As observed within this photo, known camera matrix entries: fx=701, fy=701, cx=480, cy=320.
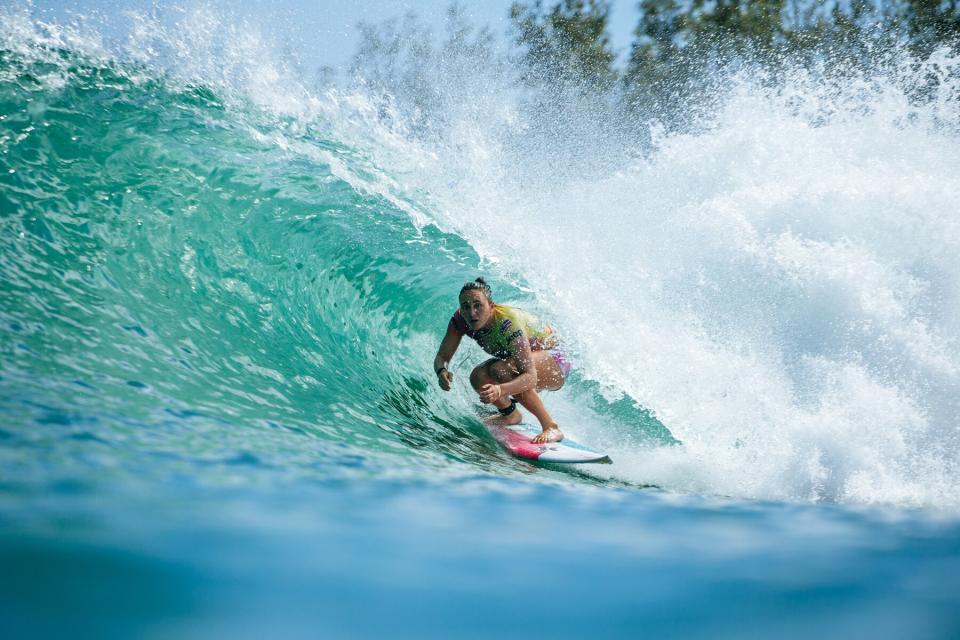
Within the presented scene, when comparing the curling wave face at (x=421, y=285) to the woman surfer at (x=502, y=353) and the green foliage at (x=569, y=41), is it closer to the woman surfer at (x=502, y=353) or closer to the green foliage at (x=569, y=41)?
the woman surfer at (x=502, y=353)

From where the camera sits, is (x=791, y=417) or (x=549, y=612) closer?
(x=549, y=612)

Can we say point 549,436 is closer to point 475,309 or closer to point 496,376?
point 496,376

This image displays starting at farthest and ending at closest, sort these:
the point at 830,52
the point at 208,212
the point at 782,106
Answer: the point at 830,52 → the point at 782,106 → the point at 208,212

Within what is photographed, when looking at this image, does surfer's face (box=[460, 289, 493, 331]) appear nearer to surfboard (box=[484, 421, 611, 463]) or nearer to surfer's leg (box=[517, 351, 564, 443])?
surfer's leg (box=[517, 351, 564, 443])

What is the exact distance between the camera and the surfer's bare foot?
445cm

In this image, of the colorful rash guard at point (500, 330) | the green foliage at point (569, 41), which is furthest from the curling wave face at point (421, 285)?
the green foliage at point (569, 41)

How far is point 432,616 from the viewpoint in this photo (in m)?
1.09

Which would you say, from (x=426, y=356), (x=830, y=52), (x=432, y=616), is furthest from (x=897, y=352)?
(x=830, y=52)

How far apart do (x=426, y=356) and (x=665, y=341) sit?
6.56ft

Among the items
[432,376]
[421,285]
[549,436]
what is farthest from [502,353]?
[421,285]

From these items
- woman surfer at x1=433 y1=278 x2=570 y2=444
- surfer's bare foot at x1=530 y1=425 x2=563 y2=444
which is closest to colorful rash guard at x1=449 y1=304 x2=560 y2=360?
woman surfer at x1=433 y1=278 x2=570 y2=444

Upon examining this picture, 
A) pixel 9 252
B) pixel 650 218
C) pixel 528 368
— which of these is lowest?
pixel 9 252

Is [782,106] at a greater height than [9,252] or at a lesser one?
greater

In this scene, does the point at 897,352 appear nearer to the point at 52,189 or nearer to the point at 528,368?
the point at 528,368
